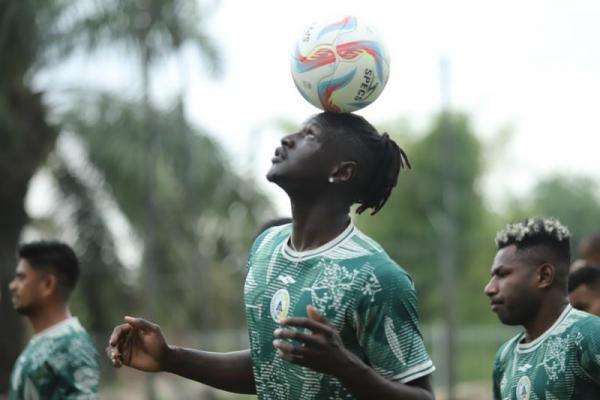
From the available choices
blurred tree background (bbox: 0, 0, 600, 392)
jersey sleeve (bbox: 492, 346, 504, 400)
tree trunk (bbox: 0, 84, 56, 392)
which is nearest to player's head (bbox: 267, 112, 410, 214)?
jersey sleeve (bbox: 492, 346, 504, 400)

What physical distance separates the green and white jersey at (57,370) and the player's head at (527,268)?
2286 millimetres

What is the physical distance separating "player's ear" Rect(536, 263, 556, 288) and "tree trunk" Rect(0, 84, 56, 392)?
1293 cm

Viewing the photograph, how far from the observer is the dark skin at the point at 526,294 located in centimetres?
526

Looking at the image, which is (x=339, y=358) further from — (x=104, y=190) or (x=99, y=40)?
(x=104, y=190)

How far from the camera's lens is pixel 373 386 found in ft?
11.7

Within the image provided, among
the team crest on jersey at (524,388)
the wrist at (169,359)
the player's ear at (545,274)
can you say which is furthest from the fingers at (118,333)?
the player's ear at (545,274)

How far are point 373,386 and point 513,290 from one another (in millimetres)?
1931

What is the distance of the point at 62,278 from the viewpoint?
22.6ft

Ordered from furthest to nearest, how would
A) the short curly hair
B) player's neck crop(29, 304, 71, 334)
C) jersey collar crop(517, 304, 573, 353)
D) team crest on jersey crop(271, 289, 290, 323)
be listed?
player's neck crop(29, 304, 71, 334)
the short curly hair
jersey collar crop(517, 304, 573, 353)
team crest on jersey crop(271, 289, 290, 323)

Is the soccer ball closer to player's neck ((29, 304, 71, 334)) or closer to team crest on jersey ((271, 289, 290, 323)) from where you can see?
team crest on jersey ((271, 289, 290, 323))

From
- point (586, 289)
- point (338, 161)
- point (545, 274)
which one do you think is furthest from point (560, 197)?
point (338, 161)

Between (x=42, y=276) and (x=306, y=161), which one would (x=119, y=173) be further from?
(x=306, y=161)

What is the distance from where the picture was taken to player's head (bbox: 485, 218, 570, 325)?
5293 mm

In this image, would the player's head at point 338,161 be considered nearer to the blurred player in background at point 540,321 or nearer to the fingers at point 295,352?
the fingers at point 295,352
